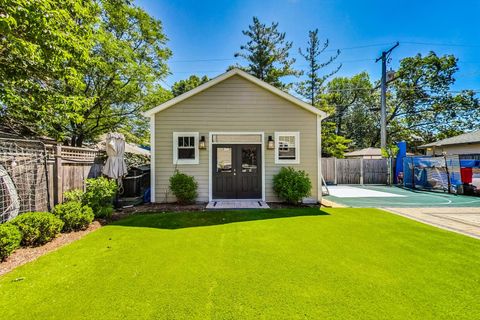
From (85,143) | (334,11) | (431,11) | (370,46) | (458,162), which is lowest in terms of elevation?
(458,162)

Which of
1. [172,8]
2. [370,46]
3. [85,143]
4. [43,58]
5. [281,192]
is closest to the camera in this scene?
[43,58]

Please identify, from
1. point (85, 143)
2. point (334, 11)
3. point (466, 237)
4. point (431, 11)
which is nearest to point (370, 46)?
point (431, 11)

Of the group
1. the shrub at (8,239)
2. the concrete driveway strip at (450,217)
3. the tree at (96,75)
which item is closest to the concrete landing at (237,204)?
the concrete driveway strip at (450,217)

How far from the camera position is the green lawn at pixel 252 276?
2.27 metres

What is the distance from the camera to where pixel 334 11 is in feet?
35.9

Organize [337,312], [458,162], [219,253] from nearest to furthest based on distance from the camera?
1. [337,312]
2. [219,253]
3. [458,162]

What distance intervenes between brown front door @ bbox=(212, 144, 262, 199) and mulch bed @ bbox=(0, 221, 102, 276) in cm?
435

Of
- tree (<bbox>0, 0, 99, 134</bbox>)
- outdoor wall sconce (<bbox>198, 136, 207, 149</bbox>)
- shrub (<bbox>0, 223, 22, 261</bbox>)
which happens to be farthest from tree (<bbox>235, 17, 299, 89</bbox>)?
shrub (<bbox>0, 223, 22, 261</bbox>)

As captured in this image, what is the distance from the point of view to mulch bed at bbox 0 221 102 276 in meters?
3.26

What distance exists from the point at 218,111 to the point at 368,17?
39.3 feet

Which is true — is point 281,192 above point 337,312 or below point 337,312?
above

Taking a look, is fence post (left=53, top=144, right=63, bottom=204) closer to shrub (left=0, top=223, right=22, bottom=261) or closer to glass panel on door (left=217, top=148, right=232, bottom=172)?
shrub (left=0, top=223, right=22, bottom=261)

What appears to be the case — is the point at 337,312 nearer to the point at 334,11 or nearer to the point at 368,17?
the point at 334,11

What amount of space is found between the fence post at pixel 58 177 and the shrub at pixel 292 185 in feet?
21.0
